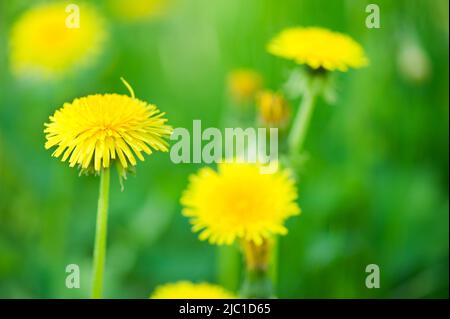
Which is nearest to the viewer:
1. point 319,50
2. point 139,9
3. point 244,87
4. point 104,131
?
point 104,131

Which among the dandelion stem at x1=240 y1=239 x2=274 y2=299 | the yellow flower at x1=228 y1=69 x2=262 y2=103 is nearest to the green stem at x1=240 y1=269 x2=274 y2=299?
the dandelion stem at x1=240 y1=239 x2=274 y2=299

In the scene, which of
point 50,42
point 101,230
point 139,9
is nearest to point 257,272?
point 101,230

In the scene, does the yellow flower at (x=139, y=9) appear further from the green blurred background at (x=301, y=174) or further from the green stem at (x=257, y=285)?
the green stem at (x=257, y=285)

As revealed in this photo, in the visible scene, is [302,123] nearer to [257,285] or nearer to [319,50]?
[319,50]

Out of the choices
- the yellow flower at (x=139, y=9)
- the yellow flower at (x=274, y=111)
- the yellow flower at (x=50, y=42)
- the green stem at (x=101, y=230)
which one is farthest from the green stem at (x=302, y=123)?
the yellow flower at (x=139, y=9)

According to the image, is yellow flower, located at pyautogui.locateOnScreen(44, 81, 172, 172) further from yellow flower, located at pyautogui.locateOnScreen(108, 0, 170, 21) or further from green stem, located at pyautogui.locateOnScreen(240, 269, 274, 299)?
yellow flower, located at pyautogui.locateOnScreen(108, 0, 170, 21)

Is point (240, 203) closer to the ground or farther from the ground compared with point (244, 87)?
closer to the ground
